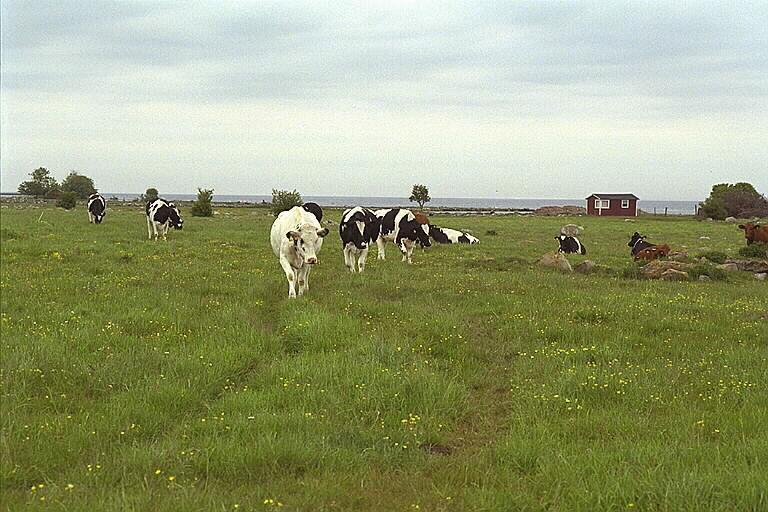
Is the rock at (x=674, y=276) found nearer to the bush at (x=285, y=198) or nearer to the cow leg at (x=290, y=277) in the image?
the cow leg at (x=290, y=277)

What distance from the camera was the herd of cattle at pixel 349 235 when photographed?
1634 cm

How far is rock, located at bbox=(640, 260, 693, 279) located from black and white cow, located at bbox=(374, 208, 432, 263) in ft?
25.8

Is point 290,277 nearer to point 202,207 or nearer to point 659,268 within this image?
point 659,268

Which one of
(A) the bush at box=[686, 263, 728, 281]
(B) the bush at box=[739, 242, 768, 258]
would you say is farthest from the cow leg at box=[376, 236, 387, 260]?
(B) the bush at box=[739, 242, 768, 258]

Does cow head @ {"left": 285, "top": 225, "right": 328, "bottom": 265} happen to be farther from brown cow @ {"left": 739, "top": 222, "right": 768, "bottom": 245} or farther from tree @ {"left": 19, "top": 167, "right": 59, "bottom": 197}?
tree @ {"left": 19, "top": 167, "right": 59, "bottom": 197}

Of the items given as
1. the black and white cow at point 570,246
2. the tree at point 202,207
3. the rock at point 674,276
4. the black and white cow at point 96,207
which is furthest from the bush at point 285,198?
the rock at point 674,276

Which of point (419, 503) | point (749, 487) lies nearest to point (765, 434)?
point (749, 487)

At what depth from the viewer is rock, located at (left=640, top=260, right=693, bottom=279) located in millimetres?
21306

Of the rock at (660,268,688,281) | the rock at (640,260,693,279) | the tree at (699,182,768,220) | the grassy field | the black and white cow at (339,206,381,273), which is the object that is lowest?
the grassy field

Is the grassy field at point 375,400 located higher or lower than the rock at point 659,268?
lower

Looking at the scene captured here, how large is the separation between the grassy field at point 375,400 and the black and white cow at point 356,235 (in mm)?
3867

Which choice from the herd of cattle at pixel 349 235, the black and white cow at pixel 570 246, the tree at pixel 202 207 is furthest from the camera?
the tree at pixel 202 207

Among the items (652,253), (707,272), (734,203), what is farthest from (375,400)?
(734,203)

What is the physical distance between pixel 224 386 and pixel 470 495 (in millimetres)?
4024
